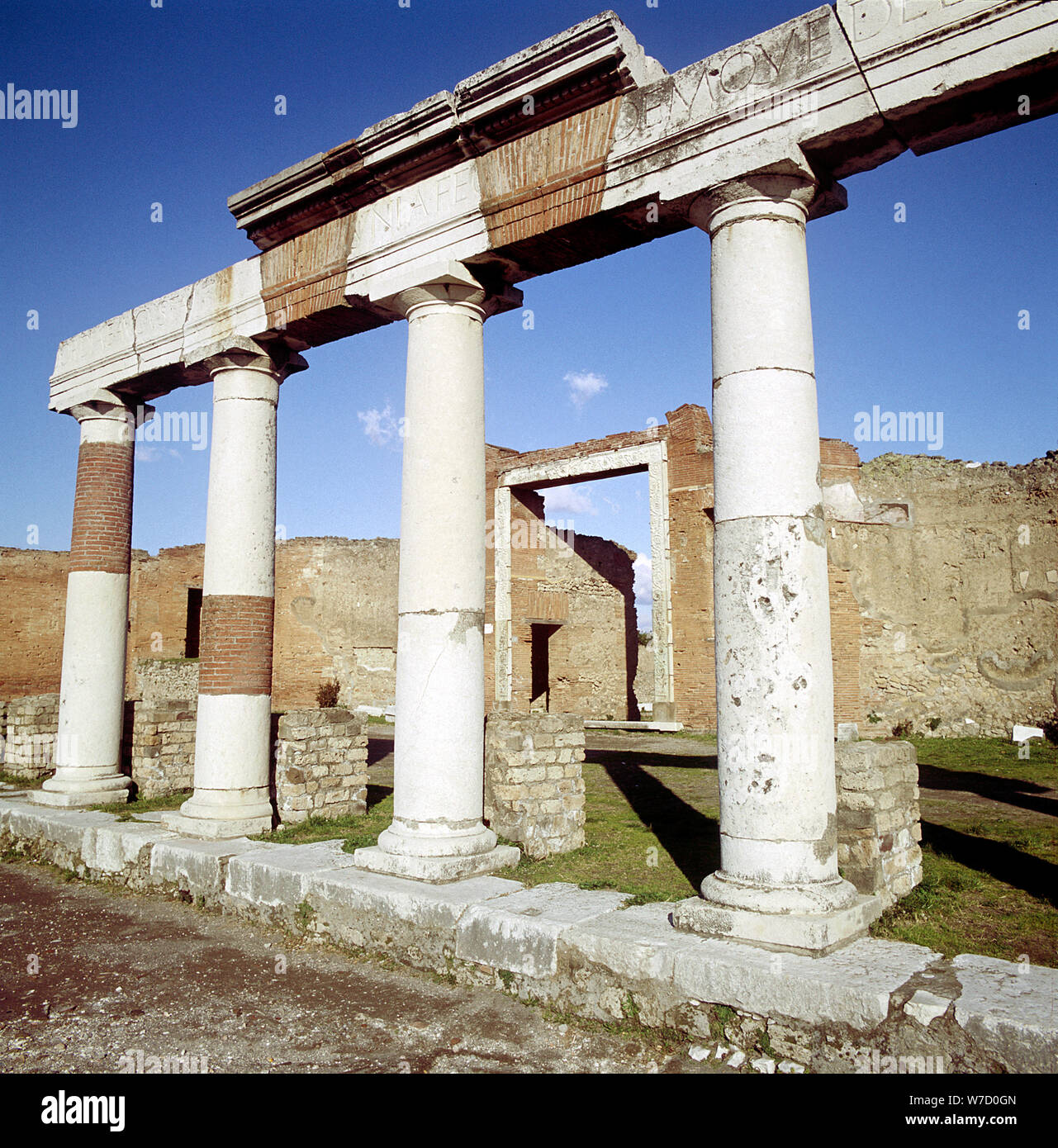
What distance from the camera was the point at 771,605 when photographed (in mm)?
4156

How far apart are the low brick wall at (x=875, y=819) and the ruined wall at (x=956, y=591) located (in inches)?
465

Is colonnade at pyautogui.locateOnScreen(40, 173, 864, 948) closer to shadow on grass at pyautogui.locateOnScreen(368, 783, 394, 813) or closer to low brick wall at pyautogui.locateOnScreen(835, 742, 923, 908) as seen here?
low brick wall at pyautogui.locateOnScreen(835, 742, 923, 908)

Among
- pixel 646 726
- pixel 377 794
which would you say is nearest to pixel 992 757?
pixel 646 726

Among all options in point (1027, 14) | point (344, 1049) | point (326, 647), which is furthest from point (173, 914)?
point (326, 647)

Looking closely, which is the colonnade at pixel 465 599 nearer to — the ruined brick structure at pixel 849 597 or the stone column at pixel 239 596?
the stone column at pixel 239 596

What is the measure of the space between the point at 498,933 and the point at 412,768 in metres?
1.50

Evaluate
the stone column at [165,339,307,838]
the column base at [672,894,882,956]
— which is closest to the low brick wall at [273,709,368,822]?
the stone column at [165,339,307,838]

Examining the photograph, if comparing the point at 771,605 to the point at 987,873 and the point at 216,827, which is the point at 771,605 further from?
the point at 216,827

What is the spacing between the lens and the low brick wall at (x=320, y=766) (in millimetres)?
7902

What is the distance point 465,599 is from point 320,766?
339 centimetres

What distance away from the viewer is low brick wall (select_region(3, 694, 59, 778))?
11.1 m

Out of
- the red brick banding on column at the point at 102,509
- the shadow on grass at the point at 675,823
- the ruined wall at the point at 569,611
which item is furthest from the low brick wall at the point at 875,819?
the ruined wall at the point at 569,611

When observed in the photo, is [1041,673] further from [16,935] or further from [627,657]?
[16,935]

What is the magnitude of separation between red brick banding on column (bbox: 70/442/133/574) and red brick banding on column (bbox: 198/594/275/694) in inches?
85.8
